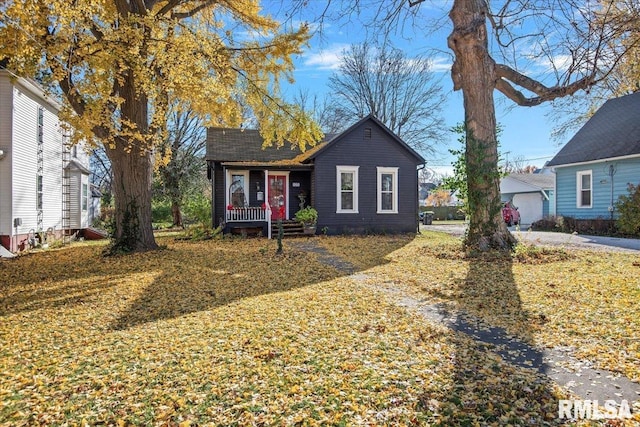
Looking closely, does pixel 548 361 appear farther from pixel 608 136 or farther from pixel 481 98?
pixel 608 136

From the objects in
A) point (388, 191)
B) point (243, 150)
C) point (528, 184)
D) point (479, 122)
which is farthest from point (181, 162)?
point (528, 184)

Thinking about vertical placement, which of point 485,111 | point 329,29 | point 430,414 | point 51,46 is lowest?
point 430,414

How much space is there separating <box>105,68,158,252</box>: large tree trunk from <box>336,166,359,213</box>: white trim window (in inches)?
330

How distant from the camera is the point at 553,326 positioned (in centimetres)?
419

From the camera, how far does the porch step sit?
52.2 ft

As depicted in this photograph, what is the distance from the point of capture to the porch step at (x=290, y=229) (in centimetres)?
1590

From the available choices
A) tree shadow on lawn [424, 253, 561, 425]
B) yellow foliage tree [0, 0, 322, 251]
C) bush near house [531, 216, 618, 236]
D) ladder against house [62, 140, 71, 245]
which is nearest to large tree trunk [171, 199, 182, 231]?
ladder against house [62, 140, 71, 245]

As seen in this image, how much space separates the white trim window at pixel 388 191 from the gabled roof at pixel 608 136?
29.9 ft

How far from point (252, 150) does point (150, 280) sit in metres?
11.1

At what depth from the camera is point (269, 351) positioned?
11.7ft

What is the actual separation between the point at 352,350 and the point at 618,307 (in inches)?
147

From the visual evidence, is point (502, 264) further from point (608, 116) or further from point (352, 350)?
point (608, 116)

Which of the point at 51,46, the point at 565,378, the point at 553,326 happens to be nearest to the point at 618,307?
the point at 553,326

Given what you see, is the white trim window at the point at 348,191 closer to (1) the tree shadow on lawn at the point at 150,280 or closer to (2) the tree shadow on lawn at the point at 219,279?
(2) the tree shadow on lawn at the point at 219,279
